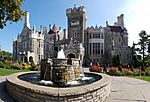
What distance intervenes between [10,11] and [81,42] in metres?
33.3

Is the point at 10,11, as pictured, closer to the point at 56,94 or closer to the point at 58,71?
the point at 58,71

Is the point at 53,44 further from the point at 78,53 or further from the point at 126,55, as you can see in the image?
the point at 126,55

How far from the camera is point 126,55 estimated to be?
4962 centimetres

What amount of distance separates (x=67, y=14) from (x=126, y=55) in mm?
18560

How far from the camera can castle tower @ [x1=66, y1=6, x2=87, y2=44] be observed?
46312mm

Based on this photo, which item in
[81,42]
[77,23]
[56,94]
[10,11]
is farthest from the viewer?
[77,23]

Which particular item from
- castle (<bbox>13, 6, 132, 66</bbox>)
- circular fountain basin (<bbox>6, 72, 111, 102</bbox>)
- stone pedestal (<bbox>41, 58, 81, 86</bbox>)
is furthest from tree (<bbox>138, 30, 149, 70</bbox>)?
circular fountain basin (<bbox>6, 72, 111, 102</bbox>)

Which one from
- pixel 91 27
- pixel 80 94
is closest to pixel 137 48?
pixel 91 27

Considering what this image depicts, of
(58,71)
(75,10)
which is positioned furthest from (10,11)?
(75,10)

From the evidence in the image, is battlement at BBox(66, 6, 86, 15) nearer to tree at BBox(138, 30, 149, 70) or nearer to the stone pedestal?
tree at BBox(138, 30, 149, 70)

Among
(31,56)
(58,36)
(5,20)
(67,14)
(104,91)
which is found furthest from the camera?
(58,36)

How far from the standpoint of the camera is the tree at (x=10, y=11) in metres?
12.6

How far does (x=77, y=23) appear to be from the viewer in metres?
46.8

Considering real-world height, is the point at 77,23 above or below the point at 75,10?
below
